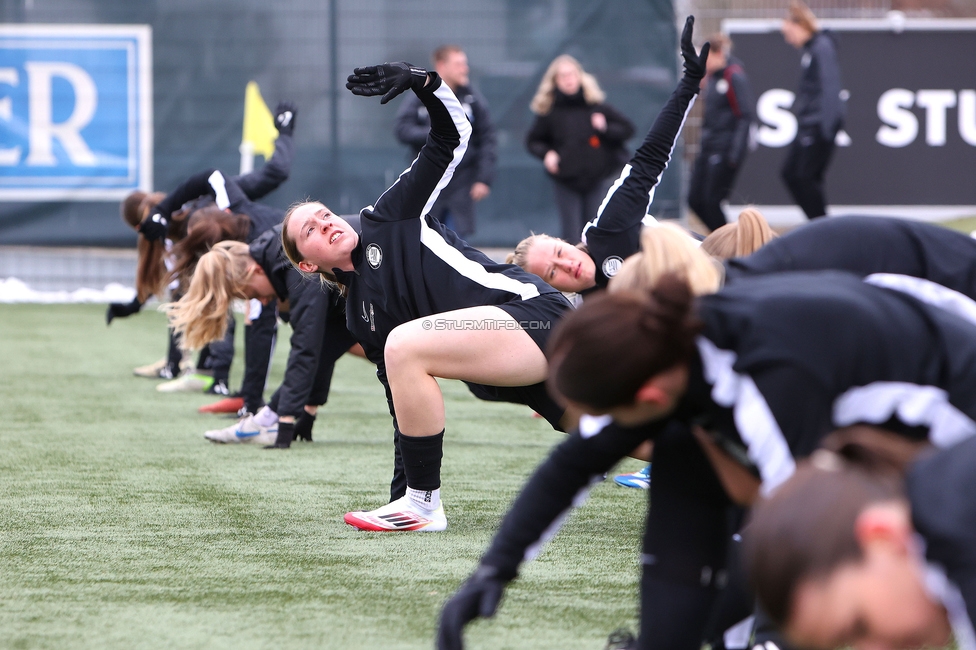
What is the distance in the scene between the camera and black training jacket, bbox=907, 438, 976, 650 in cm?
139

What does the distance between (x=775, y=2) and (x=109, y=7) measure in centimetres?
554

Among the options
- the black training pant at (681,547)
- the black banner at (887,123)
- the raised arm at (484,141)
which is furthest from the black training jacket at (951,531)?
the black banner at (887,123)

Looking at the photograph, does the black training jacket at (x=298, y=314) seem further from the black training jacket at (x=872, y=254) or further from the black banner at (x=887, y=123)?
the black banner at (x=887, y=123)

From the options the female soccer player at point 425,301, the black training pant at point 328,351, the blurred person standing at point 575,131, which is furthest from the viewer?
the blurred person standing at point 575,131

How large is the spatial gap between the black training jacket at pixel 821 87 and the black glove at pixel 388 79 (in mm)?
5195

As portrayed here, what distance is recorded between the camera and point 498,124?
989 centimetres

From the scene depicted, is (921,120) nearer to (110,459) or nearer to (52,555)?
(110,459)

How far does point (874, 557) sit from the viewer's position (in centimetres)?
141

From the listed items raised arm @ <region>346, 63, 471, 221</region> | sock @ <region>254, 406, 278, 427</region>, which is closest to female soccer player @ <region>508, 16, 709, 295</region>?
raised arm @ <region>346, 63, 471, 221</region>

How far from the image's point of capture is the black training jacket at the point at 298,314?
4.85 meters

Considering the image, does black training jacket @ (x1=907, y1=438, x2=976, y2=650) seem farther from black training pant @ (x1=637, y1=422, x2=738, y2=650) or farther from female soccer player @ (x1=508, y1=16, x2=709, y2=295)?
female soccer player @ (x1=508, y1=16, x2=709, y2=295)

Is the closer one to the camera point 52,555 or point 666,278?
point 666,278

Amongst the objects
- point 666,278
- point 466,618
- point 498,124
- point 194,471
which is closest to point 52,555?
point 194,471

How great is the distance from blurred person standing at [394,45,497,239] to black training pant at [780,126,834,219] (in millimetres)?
2140
